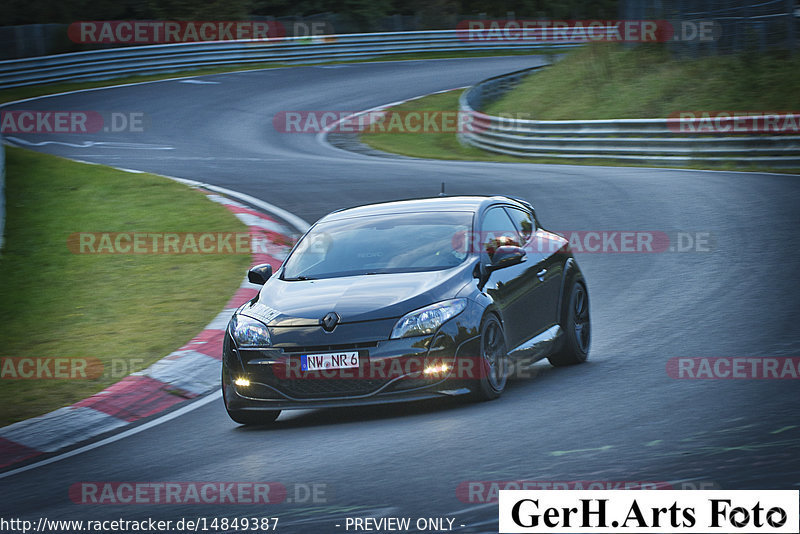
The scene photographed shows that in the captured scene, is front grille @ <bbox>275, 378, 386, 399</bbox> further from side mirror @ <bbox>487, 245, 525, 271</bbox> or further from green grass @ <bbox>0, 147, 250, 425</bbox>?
green grass @ <bbox>0, 147, 250, 425</bbox>

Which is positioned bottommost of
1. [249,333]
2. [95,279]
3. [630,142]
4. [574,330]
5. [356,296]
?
[630,142]

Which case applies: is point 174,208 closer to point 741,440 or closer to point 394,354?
point 394,354

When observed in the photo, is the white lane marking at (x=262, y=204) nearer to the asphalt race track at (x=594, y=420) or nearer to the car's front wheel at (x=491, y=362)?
the asphalt race track at (x=594, y=420)

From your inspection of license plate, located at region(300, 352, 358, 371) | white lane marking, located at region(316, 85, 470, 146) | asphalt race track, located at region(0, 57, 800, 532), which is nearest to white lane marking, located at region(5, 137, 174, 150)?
white lane marking, located at region(316, 85, 470, 146)

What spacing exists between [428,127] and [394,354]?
2569cm

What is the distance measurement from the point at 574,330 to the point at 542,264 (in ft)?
2.08

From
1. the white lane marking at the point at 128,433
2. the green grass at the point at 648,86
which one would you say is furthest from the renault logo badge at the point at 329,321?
the green grass at the point at 648,86

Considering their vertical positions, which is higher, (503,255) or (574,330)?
(503,255)

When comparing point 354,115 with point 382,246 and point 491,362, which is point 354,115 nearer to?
point 382,246

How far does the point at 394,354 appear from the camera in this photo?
790 centimetres

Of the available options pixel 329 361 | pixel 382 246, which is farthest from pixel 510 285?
pixel 329 361

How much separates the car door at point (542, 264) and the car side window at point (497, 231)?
11cm

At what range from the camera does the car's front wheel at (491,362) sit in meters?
8.18

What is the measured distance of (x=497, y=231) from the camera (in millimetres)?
9602
